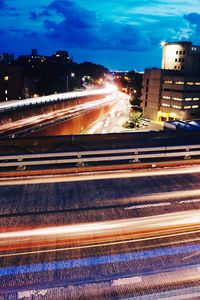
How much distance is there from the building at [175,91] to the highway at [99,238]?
69736mm

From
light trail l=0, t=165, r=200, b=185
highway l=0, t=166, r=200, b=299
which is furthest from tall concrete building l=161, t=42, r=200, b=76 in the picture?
highway l=0, t=166, r=200, b=299

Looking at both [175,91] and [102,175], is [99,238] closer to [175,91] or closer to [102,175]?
Result: [102,175]

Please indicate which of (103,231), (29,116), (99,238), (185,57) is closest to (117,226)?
(103,231)

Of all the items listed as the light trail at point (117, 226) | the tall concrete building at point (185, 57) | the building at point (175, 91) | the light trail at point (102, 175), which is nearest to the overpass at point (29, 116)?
the light trail at point (102, 175)

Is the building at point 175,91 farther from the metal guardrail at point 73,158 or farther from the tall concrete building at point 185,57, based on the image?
the metal guardrail at point 73,158

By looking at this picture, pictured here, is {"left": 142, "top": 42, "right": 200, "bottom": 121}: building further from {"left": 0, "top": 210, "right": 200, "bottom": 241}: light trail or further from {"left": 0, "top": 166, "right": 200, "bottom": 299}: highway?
{"left": 0, "top": 210, "right": 200, "bottom": 241}: light trail

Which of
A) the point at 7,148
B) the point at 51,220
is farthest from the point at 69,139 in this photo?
the point at 51,220

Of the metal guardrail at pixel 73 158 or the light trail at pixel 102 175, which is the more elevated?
the metal guardrail at pixel 73 158

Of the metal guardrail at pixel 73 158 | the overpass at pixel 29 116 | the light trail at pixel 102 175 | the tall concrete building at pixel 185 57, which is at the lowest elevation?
the overpass at pixel 29 116

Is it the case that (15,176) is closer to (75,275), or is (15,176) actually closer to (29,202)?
(29,202)

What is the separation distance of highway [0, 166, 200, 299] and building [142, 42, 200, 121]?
69.7 metres

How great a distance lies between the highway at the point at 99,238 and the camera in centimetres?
537

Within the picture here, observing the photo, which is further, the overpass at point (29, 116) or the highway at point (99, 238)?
the overpass at point (29, 116)

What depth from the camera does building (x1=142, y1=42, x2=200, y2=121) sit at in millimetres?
75500
